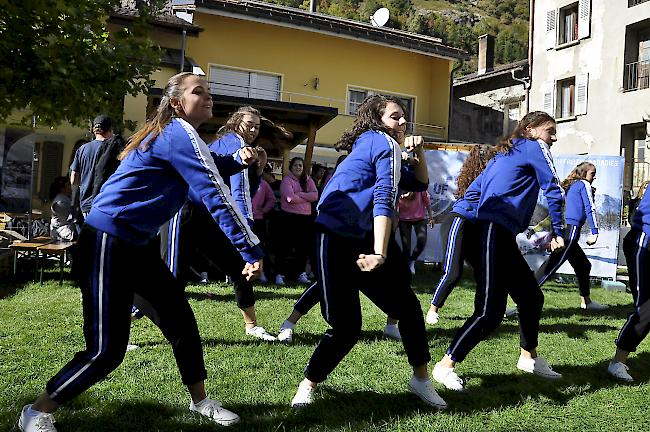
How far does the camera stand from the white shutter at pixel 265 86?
20.8 metres

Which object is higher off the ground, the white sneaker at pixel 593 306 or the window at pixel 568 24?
the window at pixel 568 24

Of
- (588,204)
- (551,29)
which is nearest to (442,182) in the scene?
(588,204)

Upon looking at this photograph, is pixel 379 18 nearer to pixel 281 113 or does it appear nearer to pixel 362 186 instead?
pixel 281 113

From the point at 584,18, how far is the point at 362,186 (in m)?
24.8

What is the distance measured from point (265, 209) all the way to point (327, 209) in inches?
241

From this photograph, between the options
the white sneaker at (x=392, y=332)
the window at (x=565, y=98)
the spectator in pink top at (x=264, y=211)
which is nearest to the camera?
the white sneaker at (x=392, y=332)

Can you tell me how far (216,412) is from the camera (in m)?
3.57

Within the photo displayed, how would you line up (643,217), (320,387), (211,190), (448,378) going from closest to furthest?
(211,190)
(320,387)
(448,378)
(643,217)

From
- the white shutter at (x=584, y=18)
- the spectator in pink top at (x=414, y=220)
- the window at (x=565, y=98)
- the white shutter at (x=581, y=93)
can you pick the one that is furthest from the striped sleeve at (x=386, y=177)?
the window at (x=565, y=98)

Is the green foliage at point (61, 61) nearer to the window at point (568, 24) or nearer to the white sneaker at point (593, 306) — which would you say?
the white sneaker at point (593, 306)

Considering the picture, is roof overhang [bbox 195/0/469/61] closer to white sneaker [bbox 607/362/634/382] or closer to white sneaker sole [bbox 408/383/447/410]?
white sneaker [bbox 607/362/634/382]

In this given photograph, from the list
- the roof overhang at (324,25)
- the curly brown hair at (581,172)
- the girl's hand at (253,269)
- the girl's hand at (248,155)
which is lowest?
the girl's hand at (253,269)

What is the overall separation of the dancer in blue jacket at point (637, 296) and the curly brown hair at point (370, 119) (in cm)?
246

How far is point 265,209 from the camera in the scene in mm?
9953
